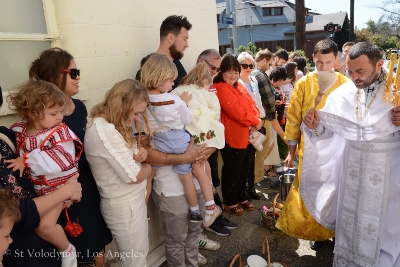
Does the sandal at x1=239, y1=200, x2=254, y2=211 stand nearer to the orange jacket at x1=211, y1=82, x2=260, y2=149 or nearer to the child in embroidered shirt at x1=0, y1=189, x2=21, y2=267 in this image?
the orange jacket at x1=211, y1=82, x2=260, y2=149

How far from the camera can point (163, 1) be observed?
3.54 meters

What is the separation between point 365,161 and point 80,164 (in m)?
2.07

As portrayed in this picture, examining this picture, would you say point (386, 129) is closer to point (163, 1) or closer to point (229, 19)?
point (163, 1)

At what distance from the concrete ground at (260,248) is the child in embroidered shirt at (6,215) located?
2200 mm

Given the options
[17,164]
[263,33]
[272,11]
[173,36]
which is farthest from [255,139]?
[272,11]

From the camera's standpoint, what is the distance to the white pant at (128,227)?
2234mm

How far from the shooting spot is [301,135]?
11.1 feet

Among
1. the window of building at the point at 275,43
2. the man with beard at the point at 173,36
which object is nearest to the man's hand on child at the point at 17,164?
the man with beard at the point at 173,36

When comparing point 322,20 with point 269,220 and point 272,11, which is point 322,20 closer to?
point 272,11

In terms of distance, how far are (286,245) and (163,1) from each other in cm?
285

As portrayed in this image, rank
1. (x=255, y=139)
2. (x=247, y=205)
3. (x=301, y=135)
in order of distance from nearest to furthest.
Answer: (x=301, y=135)
(x=255, y=139)
(x=247, y=205)

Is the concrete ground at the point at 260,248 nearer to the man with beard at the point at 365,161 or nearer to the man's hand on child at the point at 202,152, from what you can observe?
the man with beard at the point at 365,161

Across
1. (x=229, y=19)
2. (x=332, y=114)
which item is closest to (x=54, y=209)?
(x=332, y=114)


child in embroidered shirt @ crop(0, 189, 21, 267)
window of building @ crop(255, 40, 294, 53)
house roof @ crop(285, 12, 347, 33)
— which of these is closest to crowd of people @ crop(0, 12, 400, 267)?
child in embroidered shirt @ crop(0, 189, 21, 267)
